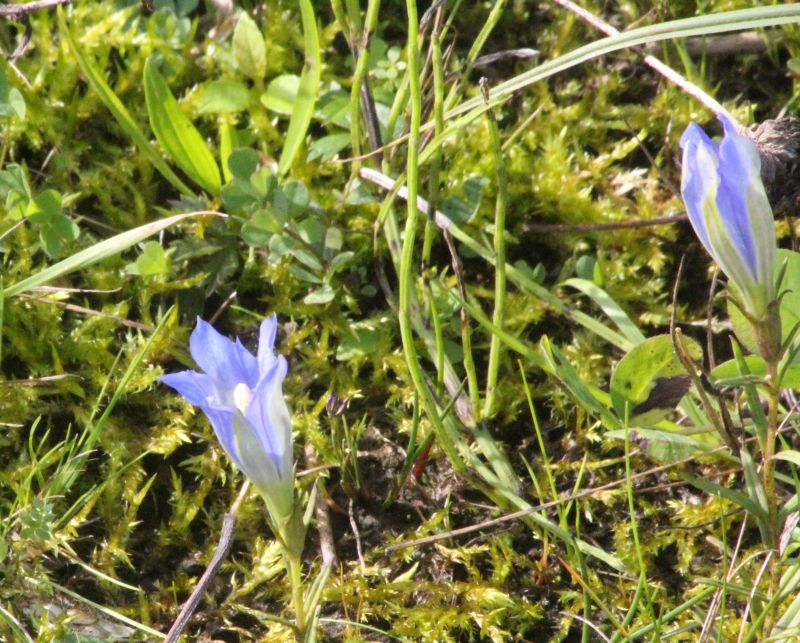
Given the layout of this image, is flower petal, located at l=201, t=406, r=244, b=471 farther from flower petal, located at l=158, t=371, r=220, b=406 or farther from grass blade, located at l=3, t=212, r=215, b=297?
grass blade, located at l=3, t=212, r=215, b=297

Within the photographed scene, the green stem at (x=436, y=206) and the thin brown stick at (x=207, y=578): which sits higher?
the green stem at (x=436, y=206)

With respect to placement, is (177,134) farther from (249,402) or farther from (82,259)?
→ (249,402)

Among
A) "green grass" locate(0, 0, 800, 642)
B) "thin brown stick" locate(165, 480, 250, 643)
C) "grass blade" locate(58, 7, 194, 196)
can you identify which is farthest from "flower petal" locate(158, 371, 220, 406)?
"grass blade" locate(58, 7, 194, 196)

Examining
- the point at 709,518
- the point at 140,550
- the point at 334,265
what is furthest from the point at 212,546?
the point at 709,518

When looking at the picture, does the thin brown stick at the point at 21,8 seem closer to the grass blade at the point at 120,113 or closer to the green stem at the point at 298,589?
the grass blade at the point at 120,113

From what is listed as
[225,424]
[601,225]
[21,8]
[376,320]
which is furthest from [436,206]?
[21,8]

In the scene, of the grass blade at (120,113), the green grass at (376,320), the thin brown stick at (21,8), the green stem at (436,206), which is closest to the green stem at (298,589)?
the green grass at (376,320)
